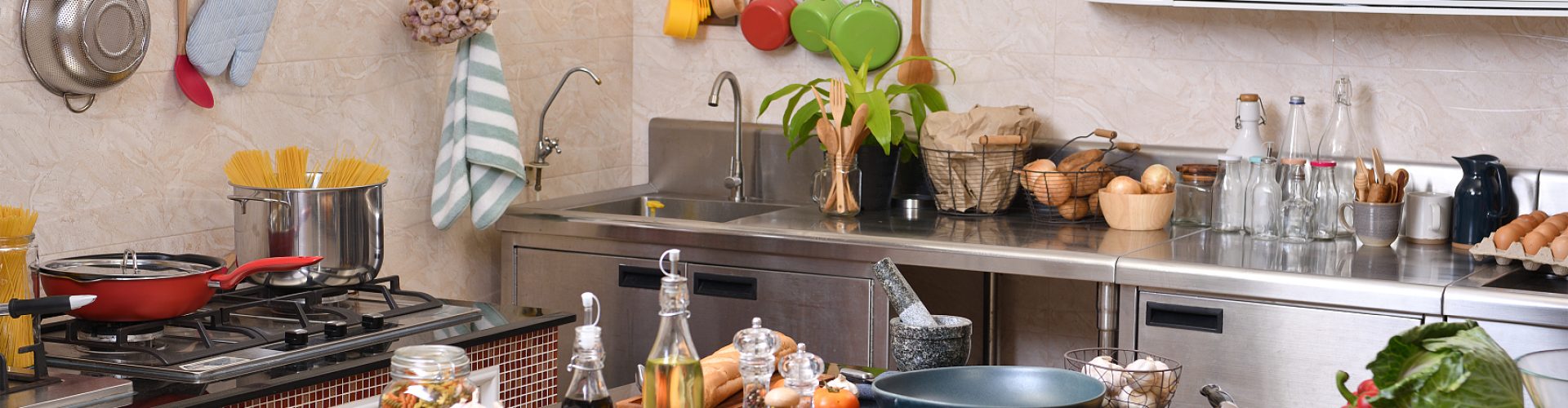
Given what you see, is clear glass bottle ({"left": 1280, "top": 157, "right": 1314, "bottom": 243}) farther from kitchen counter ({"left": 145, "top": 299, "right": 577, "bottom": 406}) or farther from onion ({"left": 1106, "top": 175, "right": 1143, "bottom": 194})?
kitchen counter ({"left": 145, "top": 299, "right": 577, "bottom": 406})

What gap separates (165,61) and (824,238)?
1.22 metres

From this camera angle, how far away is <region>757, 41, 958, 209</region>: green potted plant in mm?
3236

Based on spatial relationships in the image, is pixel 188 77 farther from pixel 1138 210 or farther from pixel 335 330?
pixel 1138 210

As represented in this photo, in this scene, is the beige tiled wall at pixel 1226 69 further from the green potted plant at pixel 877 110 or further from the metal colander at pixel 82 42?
the metal colander at pixel 82 42

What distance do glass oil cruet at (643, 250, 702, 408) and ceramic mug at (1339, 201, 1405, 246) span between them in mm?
1874

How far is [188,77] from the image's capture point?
100 inches

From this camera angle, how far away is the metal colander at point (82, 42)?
7.45 ft

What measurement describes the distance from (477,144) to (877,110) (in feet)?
2.76

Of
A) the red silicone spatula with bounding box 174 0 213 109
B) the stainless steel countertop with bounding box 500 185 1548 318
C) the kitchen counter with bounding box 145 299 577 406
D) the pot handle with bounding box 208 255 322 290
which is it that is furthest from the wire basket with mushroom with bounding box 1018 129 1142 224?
the red silicone spatula with bounding box 174 0 213 109

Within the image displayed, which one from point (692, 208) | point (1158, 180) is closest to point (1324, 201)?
point (1158, 180)

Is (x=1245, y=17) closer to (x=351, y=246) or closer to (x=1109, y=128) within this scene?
(x=1109, y=128)

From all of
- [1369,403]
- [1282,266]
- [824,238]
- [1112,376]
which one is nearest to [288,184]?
[824,238]

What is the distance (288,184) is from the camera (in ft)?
8.33

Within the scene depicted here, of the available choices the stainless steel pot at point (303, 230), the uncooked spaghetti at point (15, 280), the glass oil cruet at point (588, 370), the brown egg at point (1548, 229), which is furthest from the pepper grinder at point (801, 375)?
the brown egg at point (1548, 229)
